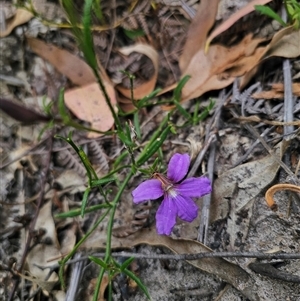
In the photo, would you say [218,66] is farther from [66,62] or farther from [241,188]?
[66,62]

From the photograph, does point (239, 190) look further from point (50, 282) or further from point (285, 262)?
point (50, 282)

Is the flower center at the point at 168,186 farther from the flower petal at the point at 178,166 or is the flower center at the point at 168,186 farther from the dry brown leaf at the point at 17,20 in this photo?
the dry brown leaf at the point at 17,20

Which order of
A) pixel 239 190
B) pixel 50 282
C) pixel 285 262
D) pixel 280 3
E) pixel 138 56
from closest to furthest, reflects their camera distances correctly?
pixel 285 262, pixel 239 190, pixel 50 282, pixel 280 3, pixel 138 56

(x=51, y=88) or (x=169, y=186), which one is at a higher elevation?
(x=51, y=88)

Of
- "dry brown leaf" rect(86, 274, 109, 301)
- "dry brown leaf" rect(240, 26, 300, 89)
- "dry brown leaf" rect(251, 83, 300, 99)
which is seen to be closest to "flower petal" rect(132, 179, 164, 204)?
"dry brown leaf" rect(86, 274, 109, 301)

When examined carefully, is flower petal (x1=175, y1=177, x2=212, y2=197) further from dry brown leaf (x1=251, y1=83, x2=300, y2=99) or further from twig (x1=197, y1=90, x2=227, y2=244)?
dry brown leaf (x1=251, y1=83, x2=300, y2=99)

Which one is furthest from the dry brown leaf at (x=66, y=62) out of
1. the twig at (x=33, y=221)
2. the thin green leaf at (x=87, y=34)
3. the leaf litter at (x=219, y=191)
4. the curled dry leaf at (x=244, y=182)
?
the curled dry leaf at (x=244, y=182)

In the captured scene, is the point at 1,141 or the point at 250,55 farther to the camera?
the point at 1,141

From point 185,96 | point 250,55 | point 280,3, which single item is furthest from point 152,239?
point 280,3
